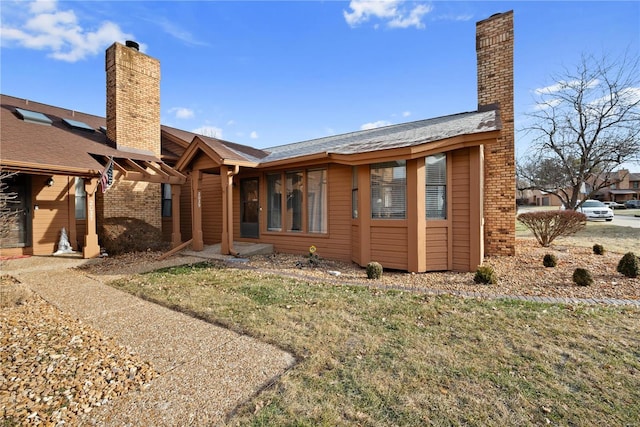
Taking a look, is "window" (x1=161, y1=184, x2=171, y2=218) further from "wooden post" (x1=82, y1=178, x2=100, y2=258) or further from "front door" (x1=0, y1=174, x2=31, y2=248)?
"front door" (x1=0, y1=174, x2=31, y2=248)

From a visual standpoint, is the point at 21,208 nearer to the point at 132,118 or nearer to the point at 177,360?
the point at 132,118

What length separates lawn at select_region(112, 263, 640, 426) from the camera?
2070mm

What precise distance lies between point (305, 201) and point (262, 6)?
21.1ft

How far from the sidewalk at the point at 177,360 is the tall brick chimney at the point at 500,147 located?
7026 mm

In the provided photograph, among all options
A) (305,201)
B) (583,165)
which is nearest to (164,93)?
(305,201)

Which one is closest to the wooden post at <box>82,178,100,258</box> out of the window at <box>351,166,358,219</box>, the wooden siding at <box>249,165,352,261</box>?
the wooden siding at <box>249,165,352,261</box>

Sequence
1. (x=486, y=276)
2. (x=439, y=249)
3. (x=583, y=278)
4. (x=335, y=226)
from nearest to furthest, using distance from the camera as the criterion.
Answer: (x=583, y=278), (x=486, y=276), (x=439, y=249), (x=335, y=226)

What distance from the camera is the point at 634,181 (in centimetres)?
5622

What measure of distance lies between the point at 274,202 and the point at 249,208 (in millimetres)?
1222

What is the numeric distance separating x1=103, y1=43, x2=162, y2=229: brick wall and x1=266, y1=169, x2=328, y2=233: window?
5.31 meters

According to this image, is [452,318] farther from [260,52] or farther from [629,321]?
[260,52]

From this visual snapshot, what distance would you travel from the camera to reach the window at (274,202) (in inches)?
364

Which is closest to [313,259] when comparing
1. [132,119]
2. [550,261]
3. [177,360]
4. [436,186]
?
[436,186]

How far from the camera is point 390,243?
21.5ft
